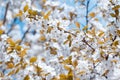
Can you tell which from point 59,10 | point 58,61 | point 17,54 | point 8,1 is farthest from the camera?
point 8,1

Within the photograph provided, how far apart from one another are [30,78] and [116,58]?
0.65m

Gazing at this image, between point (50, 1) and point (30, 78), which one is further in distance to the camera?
point (50, 1)

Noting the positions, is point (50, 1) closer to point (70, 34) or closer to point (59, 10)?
point (59, 10)

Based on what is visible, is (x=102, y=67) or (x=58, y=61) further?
(x=58, y=61)

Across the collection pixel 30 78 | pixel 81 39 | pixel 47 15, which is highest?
pixel 47 15

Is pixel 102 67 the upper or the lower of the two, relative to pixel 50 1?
lower

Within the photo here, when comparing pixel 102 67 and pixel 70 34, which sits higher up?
pixel 70 34

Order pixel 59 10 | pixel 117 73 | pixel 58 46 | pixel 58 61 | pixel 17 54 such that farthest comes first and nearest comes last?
1. pixel 59 10
2. pixel 58 46
3. pixel 58 61
4. pixel 17 54
5. pixel 117 73

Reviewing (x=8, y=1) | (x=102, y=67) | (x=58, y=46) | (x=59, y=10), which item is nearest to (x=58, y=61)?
(x=58, y=46)

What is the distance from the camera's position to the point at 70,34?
2.76 m

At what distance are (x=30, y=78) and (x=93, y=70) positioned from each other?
18.6 inches

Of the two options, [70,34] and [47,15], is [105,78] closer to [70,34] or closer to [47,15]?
[70,34]

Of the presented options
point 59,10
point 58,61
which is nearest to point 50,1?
point 59,10

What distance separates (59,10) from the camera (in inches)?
187
